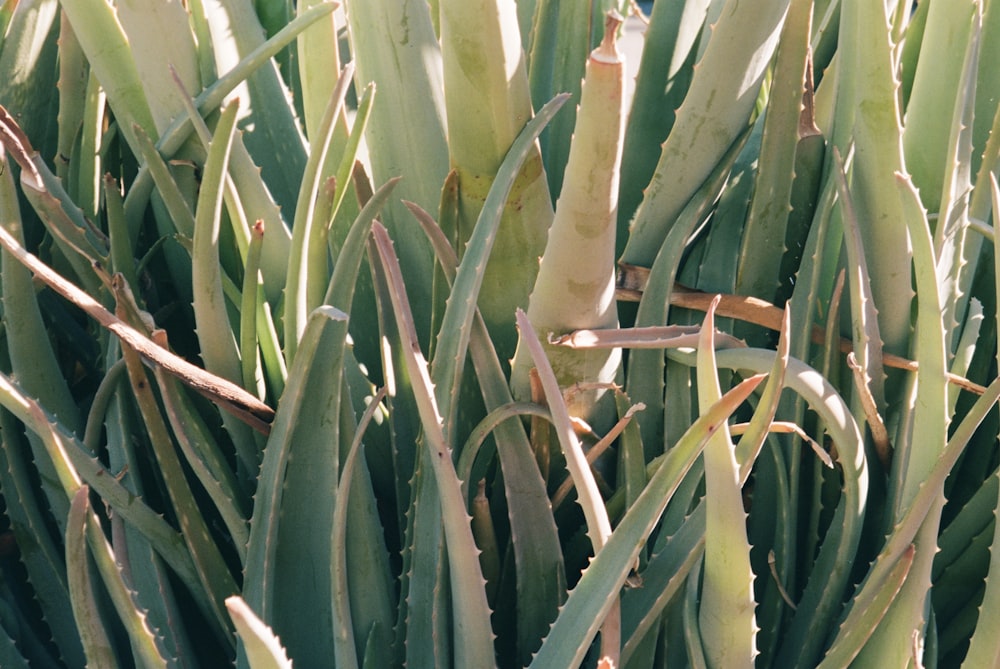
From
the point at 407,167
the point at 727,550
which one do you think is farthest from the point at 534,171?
the point at 727,550

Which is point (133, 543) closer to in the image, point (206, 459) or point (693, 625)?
point (206, 459)

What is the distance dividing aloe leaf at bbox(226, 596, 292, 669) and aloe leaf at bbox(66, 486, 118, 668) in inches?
3.5

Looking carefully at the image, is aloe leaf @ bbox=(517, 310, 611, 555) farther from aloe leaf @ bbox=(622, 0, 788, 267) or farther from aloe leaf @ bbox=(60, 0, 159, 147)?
aloe leaf @ bbox=(60, 0, 159, 147)

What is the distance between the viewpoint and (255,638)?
0.26 meters

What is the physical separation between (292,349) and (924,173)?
0.30 m

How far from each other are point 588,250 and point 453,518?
0.35ft

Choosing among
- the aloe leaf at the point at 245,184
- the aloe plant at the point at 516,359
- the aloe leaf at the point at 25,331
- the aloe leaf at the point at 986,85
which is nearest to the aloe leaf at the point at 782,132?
the aloe plant at the point at 516,359

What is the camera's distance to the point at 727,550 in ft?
1.04

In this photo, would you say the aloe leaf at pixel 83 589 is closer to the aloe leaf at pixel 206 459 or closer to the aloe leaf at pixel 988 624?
the aloe leaf at pixel 206 459

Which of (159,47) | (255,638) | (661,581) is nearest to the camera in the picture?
(255,638)

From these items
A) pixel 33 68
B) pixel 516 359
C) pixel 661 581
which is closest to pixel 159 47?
pixel 33 68

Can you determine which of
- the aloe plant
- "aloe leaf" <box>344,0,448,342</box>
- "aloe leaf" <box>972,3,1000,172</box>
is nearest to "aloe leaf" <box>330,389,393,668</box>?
the aloe plant

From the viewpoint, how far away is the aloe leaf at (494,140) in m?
0.39

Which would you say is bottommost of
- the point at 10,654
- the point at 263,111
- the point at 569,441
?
the point at 10,654
